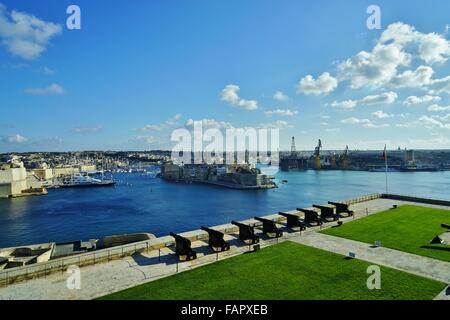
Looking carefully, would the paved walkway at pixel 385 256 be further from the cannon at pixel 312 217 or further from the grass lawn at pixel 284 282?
the cannon at pixel 312 217

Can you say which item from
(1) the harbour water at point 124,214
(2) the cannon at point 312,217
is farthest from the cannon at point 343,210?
(1) the harbour water at point 124,214

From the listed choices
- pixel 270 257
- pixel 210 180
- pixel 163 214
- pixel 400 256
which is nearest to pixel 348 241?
pixel 400 256

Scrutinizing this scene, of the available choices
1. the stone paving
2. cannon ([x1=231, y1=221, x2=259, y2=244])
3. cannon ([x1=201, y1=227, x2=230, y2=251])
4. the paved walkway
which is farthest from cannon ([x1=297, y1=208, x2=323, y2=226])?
cannon ([x1=201, y1=227, x2=230, y2=251])

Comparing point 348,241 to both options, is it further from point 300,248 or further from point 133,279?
point 133,279

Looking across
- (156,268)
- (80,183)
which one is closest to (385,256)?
(156,268)

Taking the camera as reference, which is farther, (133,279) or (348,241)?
(348,241)
